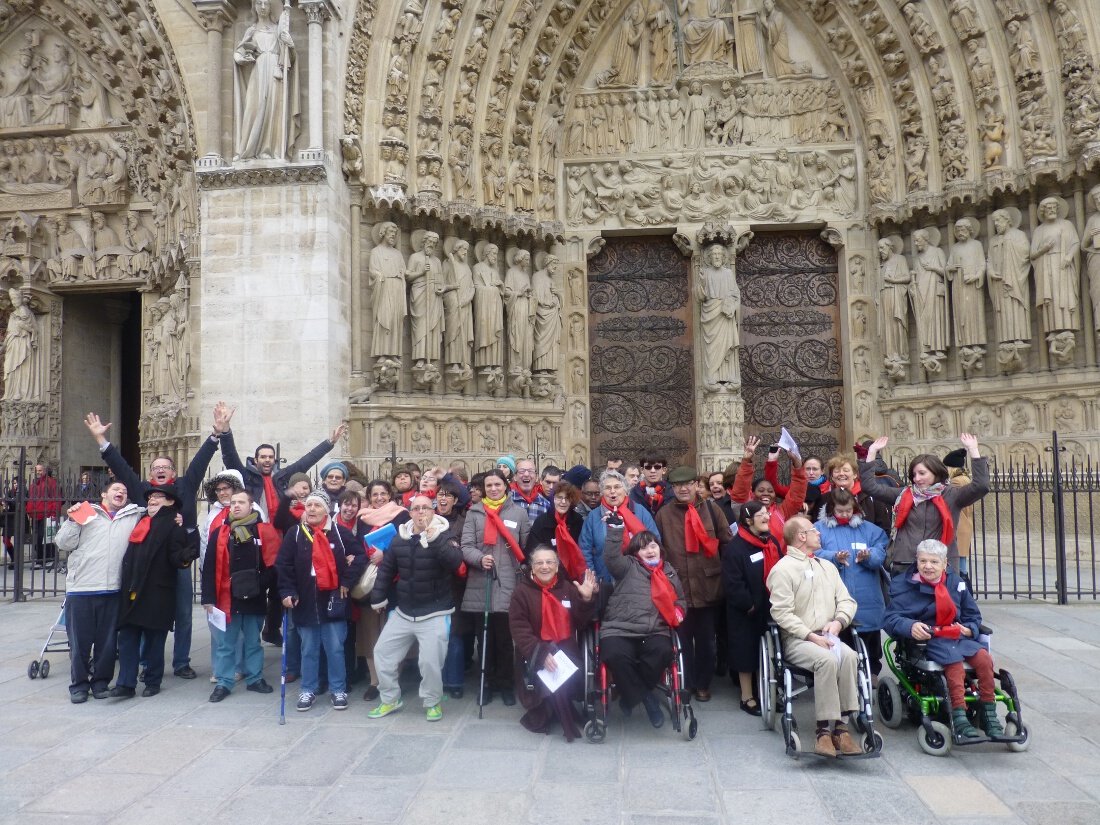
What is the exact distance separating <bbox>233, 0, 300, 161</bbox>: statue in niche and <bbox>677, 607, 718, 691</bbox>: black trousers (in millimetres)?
7848

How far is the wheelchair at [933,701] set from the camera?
429 centimetres

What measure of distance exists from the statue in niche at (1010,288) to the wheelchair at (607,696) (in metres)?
8.66

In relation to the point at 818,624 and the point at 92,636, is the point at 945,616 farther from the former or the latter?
the point at 92,636

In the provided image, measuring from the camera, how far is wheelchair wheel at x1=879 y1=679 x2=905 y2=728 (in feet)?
15.4

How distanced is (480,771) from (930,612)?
2.50 m

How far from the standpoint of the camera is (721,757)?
4.35m

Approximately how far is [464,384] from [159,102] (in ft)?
18.8

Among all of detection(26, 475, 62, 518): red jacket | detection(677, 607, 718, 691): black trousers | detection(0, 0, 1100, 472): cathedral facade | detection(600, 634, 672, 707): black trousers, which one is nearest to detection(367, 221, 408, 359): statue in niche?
detection(0, 0, 1100, 472): cathedral facade

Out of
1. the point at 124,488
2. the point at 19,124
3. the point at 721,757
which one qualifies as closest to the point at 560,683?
the point at 721,757

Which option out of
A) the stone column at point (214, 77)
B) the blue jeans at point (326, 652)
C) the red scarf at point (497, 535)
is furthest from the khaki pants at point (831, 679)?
the stone column at point (214, 77)

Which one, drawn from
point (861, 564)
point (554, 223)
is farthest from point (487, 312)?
point (861, 564)

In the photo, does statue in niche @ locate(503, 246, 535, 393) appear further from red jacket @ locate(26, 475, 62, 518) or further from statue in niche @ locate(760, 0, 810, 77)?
red jacket @ locate(26, 475, 62, 518)

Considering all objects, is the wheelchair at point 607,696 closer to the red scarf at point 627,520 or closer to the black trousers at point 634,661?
the black trousers at point 634,661

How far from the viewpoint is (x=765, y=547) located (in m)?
5.14
